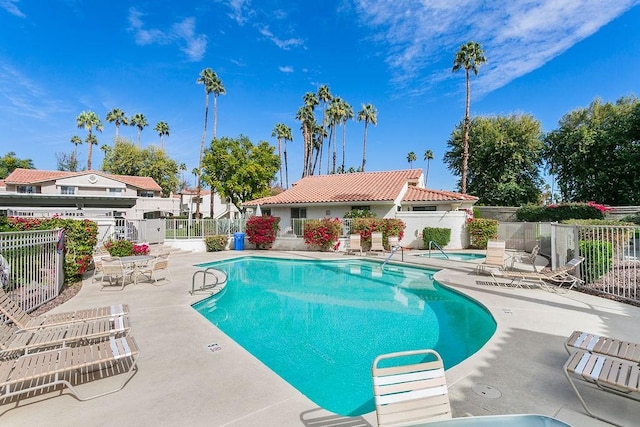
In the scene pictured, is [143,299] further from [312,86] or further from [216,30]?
[312,86]

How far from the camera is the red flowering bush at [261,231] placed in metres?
21.1

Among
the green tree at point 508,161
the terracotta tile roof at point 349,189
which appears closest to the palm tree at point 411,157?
the green tree at point 508,161

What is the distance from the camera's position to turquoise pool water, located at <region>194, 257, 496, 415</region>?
5.07 meters


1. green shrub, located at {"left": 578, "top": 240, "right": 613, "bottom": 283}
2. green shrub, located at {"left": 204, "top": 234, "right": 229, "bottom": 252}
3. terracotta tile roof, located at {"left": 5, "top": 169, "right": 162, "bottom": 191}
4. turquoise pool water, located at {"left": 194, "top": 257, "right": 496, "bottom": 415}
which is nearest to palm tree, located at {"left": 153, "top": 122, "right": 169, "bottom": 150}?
terracotta tile roof, located at {"left": 5, "top": 169, "right": 162, "bottom": 191}

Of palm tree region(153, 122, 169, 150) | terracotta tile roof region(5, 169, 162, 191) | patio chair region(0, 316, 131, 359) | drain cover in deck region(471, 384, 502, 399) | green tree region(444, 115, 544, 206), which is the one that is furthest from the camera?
palm tree region(153, 122, 169, 150)

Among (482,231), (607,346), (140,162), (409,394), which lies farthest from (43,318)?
(140,162)

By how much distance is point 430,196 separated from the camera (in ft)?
75.7

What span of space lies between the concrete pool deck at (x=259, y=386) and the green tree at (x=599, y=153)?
29.5 m

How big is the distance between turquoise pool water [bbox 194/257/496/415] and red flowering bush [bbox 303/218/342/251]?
6.59 meters

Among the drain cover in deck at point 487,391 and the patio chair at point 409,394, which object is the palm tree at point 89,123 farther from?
the drain cover in deck at point 487,391

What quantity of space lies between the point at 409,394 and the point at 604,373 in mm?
2483

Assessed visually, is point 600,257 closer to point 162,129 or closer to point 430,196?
point 430,196

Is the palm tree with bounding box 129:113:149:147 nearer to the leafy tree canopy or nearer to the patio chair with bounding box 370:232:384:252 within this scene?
the leafy tree canopy

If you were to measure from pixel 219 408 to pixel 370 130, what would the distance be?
157ft
